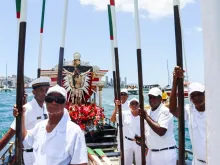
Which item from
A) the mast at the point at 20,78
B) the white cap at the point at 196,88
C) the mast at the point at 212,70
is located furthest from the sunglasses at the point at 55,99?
the mast at the point at 212,70

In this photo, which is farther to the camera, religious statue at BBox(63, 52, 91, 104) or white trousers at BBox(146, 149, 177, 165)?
religious statue at BBox(63, 52, 91, 104)

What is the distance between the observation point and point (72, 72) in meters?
9.98

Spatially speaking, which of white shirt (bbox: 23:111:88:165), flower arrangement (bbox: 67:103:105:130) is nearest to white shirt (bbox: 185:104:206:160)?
white shirt (bbox: 23:111:88:165)

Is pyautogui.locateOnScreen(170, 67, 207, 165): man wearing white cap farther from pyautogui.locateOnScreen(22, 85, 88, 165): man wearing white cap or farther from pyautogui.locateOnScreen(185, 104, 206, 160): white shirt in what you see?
pyautogui.locateOnScreen(22, 85, 88, 165): man wearing white cap

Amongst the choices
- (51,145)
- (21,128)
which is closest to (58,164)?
(51,145)

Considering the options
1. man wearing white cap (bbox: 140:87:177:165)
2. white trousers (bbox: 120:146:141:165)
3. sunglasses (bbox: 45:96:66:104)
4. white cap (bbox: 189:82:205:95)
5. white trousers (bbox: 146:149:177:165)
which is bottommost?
white trousers (bbox: 120:146:141:165)

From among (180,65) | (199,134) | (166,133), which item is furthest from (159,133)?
(180,65)

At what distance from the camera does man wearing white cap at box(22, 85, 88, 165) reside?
7.50 ft

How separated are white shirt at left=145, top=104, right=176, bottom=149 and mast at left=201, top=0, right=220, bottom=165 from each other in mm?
2981

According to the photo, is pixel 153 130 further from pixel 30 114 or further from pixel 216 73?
pixel 216 73

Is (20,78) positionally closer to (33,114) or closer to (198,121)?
(33,114)

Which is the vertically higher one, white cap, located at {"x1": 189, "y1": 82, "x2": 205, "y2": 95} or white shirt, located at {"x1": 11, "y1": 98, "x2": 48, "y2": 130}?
white cap, located at {"x1": 189, "y1": 82, "x2": 205, "y2": 95}

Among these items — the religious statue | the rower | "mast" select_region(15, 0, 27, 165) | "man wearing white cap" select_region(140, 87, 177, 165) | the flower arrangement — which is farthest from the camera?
the religious statue

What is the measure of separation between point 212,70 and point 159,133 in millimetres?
3039
